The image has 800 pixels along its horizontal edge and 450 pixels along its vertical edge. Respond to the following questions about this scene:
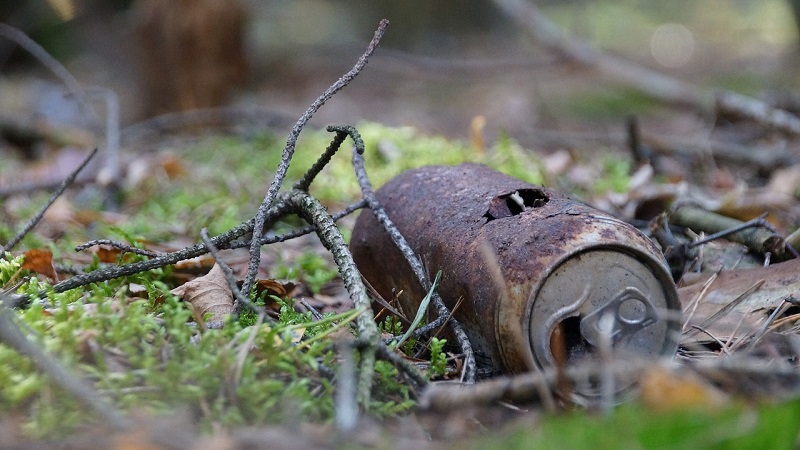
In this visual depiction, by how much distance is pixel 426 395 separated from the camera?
1.23m

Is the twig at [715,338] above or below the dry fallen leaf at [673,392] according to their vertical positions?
below

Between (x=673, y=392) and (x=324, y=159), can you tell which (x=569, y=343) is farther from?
(x=324, y=159)

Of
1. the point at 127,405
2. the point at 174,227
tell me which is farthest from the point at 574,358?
the point at 174,227

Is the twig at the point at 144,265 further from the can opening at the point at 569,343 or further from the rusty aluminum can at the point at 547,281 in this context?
the can opening at the point at 569,343

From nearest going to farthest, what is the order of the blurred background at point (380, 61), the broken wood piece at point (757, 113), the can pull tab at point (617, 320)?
1. the can pull tab at point (617, 320)
2. the broken wood piece at point (757, 113)
3. the blurred background at point (380, 61)

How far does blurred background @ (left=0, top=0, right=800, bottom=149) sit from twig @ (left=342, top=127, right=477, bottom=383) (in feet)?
12.3

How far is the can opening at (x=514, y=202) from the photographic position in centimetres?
184

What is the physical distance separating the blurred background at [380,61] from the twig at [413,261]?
12.3 feet

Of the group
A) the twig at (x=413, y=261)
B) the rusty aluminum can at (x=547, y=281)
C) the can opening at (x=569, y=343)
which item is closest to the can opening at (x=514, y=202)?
the rusty aluminum can at (x=547, y=281)

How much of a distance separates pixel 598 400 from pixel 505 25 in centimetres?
1221

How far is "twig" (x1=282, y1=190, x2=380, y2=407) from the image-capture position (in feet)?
4.58

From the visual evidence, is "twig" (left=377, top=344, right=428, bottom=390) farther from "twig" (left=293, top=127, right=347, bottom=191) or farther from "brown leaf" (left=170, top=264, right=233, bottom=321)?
"twig" (left=293, top=127, right=347, bottom=191)

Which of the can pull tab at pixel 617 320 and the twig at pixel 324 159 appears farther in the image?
the twig at pixel 324 159

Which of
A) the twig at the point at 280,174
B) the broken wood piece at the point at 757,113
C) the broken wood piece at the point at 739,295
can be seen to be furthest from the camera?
the broken wood piece at the point at 757,113
